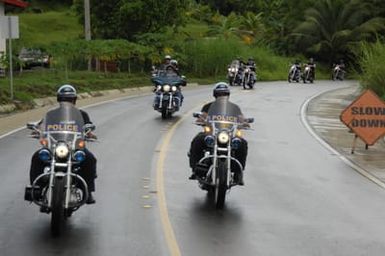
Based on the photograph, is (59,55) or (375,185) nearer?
(375,185)

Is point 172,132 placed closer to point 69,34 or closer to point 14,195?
point 14,195

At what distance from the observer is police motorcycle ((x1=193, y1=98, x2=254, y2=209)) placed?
989cm

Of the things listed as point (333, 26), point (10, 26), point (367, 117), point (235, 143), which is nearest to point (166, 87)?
point (10, 26)

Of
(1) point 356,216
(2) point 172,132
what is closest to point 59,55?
(2) point 172,132

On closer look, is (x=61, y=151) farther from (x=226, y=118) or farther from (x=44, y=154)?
(x=226, y=118)

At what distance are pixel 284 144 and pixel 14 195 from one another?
27.9 ft

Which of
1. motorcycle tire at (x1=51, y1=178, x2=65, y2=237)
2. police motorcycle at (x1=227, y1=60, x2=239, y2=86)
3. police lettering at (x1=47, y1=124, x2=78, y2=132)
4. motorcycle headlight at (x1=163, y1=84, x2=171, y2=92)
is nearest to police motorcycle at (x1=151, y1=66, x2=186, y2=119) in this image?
motorcycle headlight at (x1=163, y1=84, x2=171, y2=92)

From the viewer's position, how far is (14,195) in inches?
417

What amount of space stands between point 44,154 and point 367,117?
10.3 m

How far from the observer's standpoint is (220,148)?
1003 cm

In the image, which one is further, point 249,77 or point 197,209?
point 249,77

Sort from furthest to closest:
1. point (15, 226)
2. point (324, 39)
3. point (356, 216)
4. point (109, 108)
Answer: point (324, 39), point (109, 108), point (356, 216), point (15, 226)

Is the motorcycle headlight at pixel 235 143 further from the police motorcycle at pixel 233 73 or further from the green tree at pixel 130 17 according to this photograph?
the green tree at pixel 130 17

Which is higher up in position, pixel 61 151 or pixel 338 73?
pixel 61 151
